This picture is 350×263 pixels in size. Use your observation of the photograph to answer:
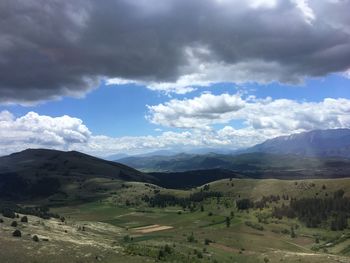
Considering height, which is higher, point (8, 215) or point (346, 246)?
point (8, 215)

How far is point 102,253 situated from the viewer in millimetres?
98250

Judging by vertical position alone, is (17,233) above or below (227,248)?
above

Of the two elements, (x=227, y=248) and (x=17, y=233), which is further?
(x=227, y=248)

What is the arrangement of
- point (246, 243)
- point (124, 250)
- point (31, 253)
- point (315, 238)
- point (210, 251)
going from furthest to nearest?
point (315, 238) → point (246, 243) → point (210, 251) → point (124, 250) → point (31, 253)

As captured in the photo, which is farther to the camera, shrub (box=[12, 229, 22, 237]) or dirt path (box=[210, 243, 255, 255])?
dirt path (box=[210, 243, 255, 255])

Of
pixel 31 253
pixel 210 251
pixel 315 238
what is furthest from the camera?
pixel 315 238

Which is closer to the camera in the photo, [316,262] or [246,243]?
[316,262]

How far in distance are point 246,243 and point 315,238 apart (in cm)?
5796

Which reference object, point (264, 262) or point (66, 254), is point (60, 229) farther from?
point (264, 262)

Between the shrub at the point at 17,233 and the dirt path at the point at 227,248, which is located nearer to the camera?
the shrub at the point at 17,233

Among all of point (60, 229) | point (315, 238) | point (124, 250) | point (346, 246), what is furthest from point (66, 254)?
point (315, 238)

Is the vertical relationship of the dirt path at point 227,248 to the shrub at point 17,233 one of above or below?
below

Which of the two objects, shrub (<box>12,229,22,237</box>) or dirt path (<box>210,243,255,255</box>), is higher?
shrub (<box>12,229,22,237</box>)

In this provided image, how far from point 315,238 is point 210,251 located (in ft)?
295
